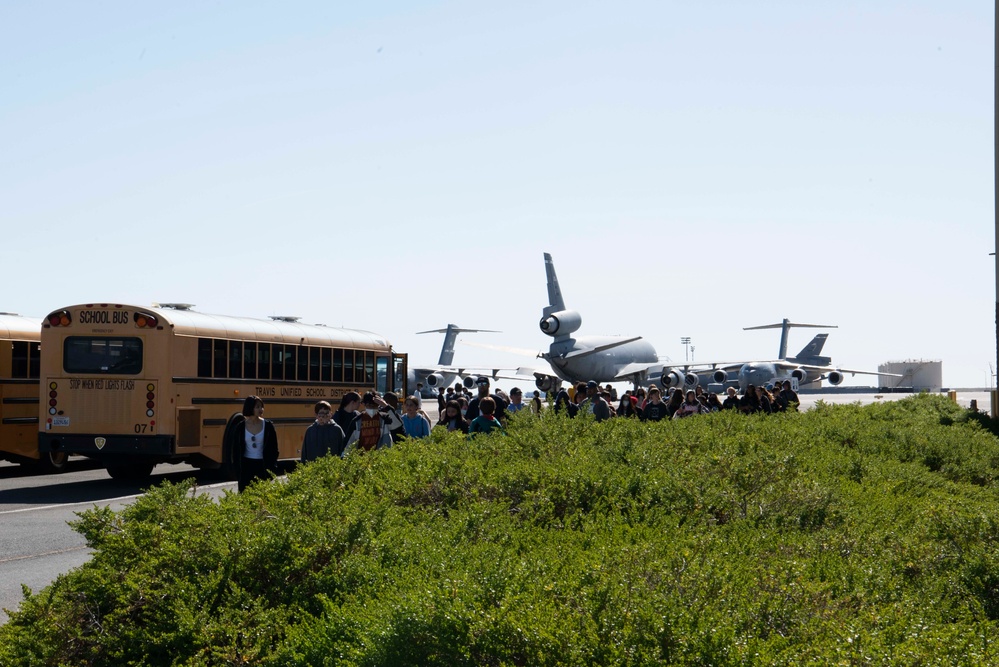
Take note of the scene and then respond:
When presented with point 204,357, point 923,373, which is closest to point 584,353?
point 204,357

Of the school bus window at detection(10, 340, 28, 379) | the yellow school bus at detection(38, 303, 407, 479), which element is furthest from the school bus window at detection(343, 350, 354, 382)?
the school bus window at detection(10, 340, 28, 379)

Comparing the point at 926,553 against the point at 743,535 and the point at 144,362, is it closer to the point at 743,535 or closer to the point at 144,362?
the point at 743,535

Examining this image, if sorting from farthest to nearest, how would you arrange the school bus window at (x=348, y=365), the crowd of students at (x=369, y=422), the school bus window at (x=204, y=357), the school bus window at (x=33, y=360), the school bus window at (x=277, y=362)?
the school bus window at (x=348, y=365) < the school bus window at (x=277, y=362) < the school bus window at (x=33, y=360) < the school bus window at (x=204, y=357) < the crowd of students at (x=369, y=422)

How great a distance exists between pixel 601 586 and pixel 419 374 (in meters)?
70.5

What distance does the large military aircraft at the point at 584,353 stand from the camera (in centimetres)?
5609

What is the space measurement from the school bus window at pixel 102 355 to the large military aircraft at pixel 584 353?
3438 cm

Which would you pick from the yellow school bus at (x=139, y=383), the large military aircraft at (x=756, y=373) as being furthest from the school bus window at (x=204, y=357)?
the large military aircraft at (x=756, y=373)

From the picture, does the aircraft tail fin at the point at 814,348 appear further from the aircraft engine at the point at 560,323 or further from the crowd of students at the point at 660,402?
the crowd of students at the point at 660,402

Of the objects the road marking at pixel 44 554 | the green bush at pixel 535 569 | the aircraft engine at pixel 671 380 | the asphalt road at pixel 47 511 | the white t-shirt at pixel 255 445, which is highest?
the aircraft engine at pixel 671 380

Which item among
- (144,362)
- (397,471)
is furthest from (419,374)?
(397,471)

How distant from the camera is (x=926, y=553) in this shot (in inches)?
256

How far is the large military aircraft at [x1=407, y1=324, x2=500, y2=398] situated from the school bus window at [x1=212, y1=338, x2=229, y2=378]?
41.5ft

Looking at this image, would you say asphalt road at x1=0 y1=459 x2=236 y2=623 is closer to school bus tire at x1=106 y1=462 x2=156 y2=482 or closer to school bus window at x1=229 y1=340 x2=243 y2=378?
school bus tire at x1=106 y1=462 x2=156 y2=482

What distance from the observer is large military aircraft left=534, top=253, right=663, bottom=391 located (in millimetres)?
56094
